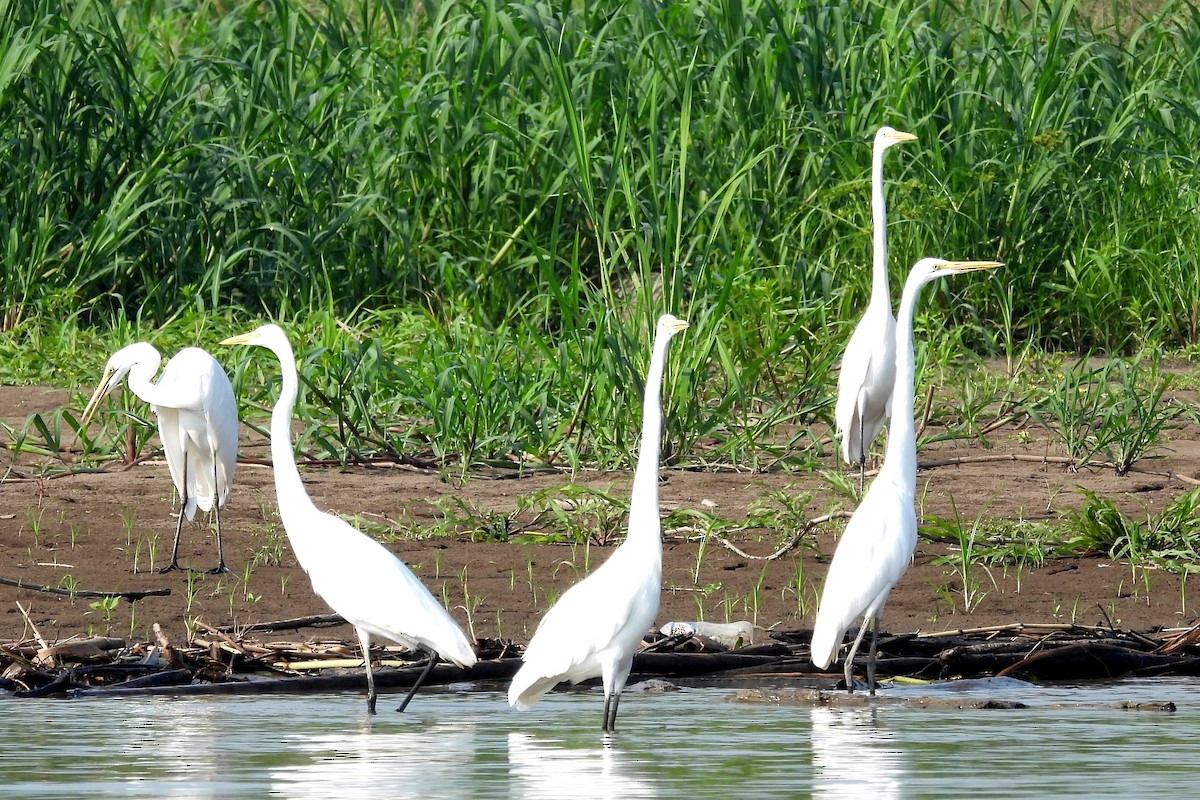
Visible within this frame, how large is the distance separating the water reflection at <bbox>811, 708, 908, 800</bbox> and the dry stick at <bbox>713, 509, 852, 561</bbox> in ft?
4.96

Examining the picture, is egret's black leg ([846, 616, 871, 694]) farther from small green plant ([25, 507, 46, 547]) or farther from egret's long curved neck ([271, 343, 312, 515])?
small green plant ([25, 507, 46, 547])

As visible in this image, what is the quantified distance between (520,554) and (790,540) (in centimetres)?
96

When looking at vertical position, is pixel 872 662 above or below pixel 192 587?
below

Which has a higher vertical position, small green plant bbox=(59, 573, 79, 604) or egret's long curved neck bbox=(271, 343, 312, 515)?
egret's long curved neck bbox=(271, 343, 312, 515)

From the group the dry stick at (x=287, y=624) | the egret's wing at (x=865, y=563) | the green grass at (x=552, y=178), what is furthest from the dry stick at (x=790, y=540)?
the green grass at (x=552, y=178)

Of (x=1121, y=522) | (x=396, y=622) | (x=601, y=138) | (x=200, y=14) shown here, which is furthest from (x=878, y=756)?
(x=200, y=14)

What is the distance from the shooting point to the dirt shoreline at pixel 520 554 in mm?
6340

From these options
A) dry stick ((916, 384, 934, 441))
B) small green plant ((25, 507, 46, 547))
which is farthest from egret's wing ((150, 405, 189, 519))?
dry stick ((916, 384, 934, 441))

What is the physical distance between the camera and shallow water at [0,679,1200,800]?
420 cm

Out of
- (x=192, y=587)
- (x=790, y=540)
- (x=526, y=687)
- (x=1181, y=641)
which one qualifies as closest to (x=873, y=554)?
(x=1181, y=641)

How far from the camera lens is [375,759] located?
14.9 ft

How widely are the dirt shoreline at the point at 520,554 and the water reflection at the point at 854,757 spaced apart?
1054 millimetres

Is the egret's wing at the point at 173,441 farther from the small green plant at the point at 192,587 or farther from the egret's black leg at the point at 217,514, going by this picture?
the small green plant at the point at 192,587

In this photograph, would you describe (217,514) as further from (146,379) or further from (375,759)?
(375,759)
